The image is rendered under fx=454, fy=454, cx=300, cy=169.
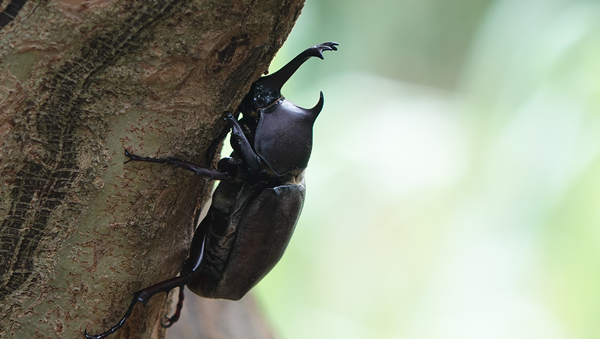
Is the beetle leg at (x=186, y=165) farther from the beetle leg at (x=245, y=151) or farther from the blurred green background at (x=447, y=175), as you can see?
the blurred green background at (x=447, y=175)

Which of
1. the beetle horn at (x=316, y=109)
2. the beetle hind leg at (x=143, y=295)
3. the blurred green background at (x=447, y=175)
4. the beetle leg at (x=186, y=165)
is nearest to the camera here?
the beetle leg at (x=186, y=165)

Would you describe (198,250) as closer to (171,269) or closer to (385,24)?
(171,269)

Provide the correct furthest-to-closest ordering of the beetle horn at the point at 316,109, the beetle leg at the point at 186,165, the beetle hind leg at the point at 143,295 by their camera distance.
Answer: the beetle horn at the point at 316,109 → the beetle hind leg at the point at 143,295 → the beetle leg at the point at 186,165

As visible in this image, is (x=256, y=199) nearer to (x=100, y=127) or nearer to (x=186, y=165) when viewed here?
(x=186, y=165)

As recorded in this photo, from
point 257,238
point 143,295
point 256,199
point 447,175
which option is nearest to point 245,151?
point 256,199

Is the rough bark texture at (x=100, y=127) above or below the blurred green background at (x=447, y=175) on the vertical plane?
above

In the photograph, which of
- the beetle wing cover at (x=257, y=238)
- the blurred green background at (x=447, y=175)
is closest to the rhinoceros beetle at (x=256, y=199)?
the beetle wing cover at (x=257, y=238)

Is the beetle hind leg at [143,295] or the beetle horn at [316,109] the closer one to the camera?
the beetle hind leg at [143,295]

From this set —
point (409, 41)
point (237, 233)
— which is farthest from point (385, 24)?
Answer: point (237, 233)
